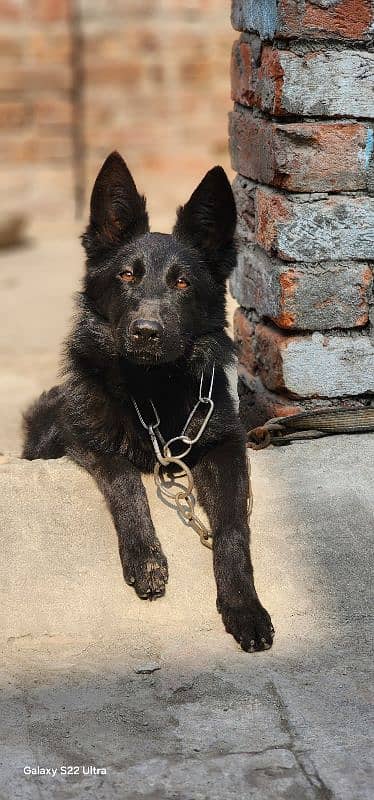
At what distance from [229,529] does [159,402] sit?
0.58 metres

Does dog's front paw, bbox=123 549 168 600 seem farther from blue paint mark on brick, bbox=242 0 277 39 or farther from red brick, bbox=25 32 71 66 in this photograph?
red brick, bbox=25 32 71 66

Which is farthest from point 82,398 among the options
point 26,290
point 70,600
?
point 26,290

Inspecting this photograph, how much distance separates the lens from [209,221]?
367 cm

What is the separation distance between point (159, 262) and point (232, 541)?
38.3 inches

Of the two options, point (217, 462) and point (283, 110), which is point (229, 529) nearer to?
point (217, 462)

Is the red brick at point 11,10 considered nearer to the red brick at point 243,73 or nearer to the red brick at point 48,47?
the red brick at point 48,47

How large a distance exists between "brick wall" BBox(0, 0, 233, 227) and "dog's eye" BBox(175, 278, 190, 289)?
20.0 feet

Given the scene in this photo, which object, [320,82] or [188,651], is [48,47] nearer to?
[320,82]

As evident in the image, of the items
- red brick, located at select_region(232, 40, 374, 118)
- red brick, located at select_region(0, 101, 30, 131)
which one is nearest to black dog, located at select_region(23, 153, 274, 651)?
red brick, located at select_region(232, 40, 374, 118)

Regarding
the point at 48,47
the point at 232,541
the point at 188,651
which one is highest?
the point at 48,47

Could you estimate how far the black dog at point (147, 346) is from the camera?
3.40 metres

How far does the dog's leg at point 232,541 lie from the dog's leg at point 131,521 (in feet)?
0.62

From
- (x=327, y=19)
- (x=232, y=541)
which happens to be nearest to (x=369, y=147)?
(x=327, y=19)

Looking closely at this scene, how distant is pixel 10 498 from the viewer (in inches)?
136
